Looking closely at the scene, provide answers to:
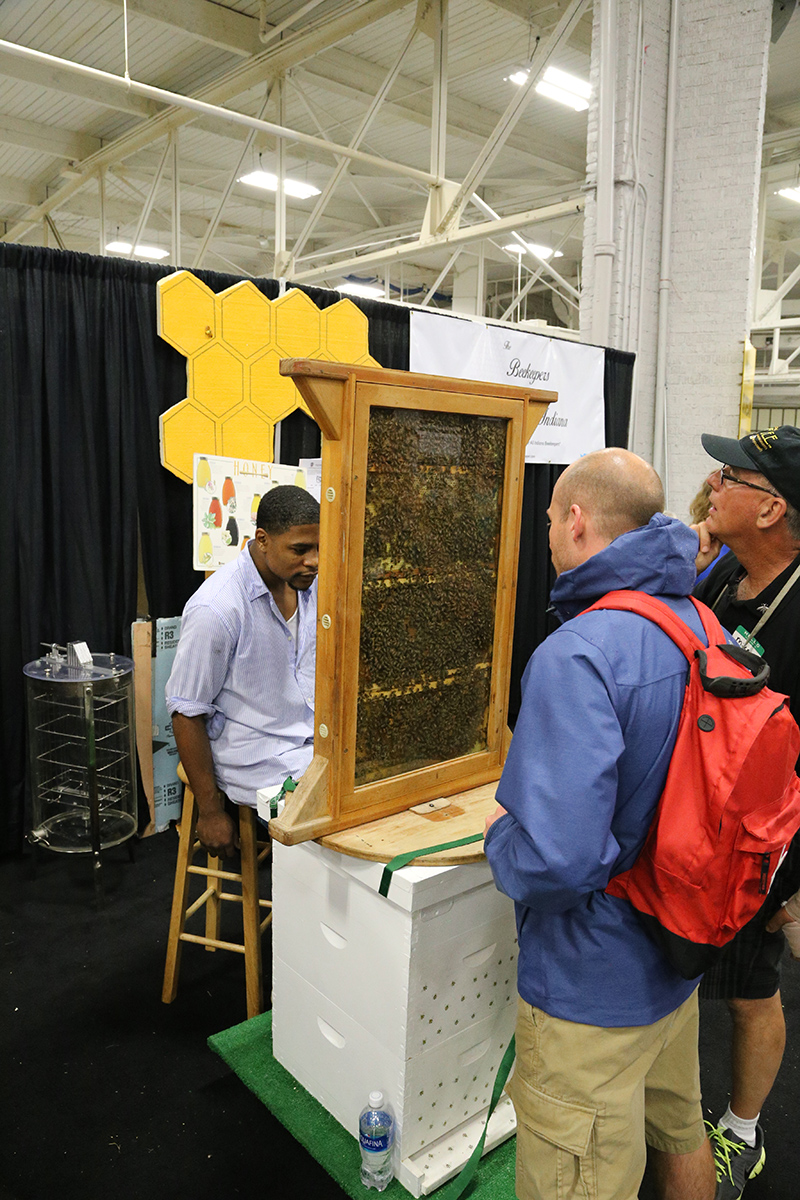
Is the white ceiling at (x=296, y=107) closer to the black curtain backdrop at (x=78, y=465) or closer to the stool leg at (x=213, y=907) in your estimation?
the black curtain backdrop at (x=78, y=465)

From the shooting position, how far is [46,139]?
278 inches

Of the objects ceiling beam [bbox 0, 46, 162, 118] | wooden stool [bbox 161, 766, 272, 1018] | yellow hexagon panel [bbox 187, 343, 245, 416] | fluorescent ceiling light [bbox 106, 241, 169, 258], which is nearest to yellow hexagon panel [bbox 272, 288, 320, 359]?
yellow hexagon panel [bbox 187, 343, 245, 416]

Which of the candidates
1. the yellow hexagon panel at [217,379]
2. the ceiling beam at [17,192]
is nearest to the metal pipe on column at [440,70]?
the yellow hexagon panel at [217,379]

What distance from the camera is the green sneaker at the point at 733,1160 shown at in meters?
1.73

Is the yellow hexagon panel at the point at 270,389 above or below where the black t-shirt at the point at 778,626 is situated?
above

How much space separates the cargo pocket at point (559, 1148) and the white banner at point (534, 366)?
9.54 feet

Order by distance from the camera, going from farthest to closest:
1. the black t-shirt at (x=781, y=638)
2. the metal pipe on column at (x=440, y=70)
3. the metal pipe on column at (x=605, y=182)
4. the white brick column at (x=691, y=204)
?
1. the metal pipe on column at (x=440, y=70)
2. the white brick column at (x=691, y=204)
3. the metal pipe on column at (x=605, y=182)
4. the black t-shirt at (x=781, y=638)

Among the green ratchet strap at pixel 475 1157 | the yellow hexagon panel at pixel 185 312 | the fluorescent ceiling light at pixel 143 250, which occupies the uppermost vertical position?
the fluorescent ceiling light at pixel 143 250

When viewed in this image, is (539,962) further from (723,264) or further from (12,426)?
(723,264)

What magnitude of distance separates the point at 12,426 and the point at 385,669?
209 cm

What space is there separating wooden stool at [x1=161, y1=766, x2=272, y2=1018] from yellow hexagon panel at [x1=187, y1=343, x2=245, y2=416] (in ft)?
5.35

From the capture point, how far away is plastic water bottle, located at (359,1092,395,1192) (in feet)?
5.26

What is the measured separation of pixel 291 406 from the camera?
11.4ft

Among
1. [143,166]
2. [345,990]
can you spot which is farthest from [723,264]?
[143,166]
